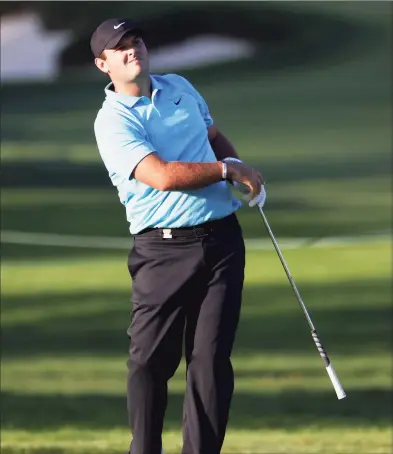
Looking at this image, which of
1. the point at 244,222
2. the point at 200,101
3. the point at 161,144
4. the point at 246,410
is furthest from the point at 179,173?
the point at 244,222

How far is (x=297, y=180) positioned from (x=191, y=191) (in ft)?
65.9

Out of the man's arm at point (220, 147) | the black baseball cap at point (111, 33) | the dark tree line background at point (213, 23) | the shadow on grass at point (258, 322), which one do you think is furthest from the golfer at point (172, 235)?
the dark tree line background at point (213, 23)

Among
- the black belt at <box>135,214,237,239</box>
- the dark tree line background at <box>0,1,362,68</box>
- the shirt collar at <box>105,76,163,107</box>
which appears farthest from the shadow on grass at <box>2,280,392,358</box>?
the dark tree line background at <box>0,1,362,68</box>

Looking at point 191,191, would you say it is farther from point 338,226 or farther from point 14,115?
point 14,115

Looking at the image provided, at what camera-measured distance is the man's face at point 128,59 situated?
591 centimetres

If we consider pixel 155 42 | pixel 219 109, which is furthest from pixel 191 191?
pixel 155 42

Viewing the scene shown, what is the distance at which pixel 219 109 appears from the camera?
36469 millimetres

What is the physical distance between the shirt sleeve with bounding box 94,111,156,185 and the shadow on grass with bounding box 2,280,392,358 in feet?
19.4

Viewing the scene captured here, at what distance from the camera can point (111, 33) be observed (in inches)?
233

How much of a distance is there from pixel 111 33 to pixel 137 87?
233 millimetres

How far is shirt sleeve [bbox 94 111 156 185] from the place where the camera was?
584 cm

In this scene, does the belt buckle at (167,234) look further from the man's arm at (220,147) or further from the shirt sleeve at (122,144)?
the man's arm at (220,147)

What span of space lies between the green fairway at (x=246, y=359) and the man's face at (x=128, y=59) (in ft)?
8.37

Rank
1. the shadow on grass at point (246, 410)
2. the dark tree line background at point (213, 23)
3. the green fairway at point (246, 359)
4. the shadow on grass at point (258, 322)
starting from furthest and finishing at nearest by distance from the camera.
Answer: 1. the dark tree line background at point (213, 23)
2. the shadow on grass at point (258, 322)
3. the shadow on grass at point (246, 410)
4. the green fairway at point (246, 359)
